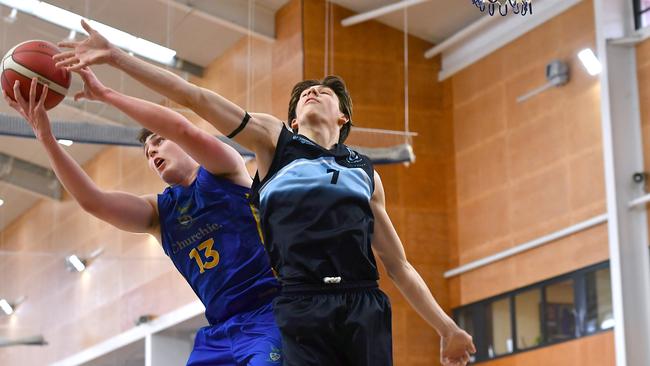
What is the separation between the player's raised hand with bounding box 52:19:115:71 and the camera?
550 centimetres

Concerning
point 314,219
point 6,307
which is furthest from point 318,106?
point 6,307

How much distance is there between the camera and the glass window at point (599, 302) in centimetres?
1989

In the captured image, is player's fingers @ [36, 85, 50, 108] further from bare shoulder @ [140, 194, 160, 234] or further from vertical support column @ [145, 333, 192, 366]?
vertical support column @ [145, 333, 192, 366]

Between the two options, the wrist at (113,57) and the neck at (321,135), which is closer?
the wrist at (113,57)

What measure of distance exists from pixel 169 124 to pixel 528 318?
1640 cm

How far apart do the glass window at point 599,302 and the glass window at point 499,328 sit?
2115 millimetres

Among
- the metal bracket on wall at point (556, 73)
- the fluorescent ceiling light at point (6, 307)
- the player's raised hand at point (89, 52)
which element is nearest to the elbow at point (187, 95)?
the player's raised hand at point (89, 52)

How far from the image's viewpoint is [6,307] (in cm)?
1662

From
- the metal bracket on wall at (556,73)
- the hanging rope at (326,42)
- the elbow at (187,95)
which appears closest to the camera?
the elbow at (187,95)

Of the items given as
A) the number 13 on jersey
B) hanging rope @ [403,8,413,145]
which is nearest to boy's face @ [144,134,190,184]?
the number 13 on jersey

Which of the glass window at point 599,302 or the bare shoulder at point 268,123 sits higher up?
the glass window at point 599,302

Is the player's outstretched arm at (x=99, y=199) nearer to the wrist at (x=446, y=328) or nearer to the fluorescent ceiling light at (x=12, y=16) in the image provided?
the wrist at (x=446, y=328)

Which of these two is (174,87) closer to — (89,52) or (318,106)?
(89,52)

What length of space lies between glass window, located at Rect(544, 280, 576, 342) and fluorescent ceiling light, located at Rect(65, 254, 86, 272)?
799 centimetres
